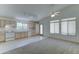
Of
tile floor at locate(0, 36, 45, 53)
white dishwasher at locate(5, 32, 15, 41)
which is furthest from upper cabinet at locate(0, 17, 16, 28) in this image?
tile floor at locate(0, 36, 45, 53)

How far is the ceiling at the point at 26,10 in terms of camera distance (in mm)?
2459

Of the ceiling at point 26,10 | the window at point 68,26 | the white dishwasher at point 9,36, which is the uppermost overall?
the ceiling at point 26,10

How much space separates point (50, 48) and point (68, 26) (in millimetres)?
785

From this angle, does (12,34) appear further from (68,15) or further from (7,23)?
(68,15)

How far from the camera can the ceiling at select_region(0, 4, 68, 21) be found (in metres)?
2.46

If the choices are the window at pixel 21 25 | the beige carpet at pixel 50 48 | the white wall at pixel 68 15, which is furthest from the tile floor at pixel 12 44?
the white wall at pixel 68 15

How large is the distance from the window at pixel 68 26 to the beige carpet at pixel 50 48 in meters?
0.29

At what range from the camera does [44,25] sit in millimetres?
2711

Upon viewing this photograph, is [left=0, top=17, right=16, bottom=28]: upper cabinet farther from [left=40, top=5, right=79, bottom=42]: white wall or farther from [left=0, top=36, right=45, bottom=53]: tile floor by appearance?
[left=40, top=5, right=79, bottom=42]: white wall

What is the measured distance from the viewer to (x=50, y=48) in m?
A: 2.57

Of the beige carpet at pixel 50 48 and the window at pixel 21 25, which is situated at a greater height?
the window at pixel 21 25

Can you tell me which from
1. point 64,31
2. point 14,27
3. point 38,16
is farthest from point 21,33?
point 64,31

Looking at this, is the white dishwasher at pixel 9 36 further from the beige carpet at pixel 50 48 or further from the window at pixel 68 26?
the window at pixel 68 26
